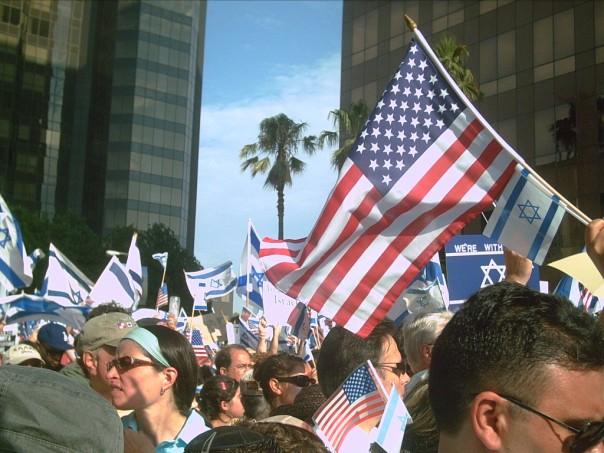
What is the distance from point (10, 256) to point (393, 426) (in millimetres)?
9430

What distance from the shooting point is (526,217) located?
13.8 feet

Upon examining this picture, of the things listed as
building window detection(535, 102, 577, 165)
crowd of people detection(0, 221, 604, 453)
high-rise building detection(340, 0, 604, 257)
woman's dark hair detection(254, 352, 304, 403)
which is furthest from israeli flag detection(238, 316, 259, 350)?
building window detection(535, 102, 577, 165)

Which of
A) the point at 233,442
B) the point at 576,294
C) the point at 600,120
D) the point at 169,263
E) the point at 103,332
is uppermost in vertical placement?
the point at 600,120

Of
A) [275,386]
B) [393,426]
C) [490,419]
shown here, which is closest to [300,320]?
[275,386]

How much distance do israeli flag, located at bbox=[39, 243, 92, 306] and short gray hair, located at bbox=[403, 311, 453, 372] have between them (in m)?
11.9

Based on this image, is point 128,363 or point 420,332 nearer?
point 420,332

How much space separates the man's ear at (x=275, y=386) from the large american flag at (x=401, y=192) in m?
0.63

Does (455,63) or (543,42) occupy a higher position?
(543,42)

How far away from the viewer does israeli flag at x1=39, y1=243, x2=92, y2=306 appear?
14.9 m

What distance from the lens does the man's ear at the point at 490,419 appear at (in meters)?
1.64

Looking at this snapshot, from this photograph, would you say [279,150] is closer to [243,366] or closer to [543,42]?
[543,42]

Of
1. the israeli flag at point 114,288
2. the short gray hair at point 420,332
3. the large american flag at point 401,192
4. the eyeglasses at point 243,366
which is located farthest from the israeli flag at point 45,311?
the short gray hair at point 420,332

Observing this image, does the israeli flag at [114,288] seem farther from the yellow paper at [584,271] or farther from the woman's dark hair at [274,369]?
the yellow paper at [584,271]

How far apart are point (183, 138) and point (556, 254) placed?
65.0 metres
